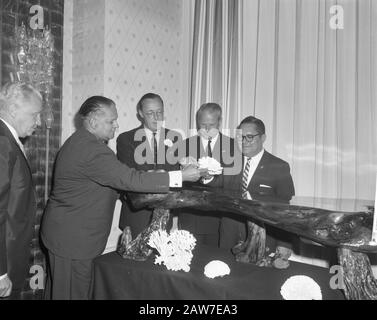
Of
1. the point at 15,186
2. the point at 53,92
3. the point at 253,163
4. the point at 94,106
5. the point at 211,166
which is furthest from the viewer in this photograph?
the point at 53,92

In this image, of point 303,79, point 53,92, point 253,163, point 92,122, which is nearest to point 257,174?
point 253,163

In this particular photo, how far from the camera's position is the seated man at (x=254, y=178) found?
2701mm

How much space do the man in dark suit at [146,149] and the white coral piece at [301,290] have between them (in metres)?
1.45

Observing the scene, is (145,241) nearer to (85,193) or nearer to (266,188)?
(85,193)

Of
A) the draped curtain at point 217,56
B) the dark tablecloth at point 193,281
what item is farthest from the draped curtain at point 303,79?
the dark tablecloth at point 193,281

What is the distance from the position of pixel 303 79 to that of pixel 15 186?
9.21ft

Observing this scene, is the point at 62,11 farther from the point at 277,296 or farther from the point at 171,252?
the point at 277,296

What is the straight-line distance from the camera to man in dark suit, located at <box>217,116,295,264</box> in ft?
8.86

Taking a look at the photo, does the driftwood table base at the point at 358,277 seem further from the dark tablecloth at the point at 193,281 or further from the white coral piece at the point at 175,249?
the white coral piece at the point at 175,249

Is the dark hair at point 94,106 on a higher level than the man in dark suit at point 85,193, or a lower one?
higher

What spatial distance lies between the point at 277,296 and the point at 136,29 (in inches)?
119

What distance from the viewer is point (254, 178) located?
2730 mm

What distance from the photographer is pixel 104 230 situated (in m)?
2.31

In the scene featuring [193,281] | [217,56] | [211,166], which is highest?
[217,56]
